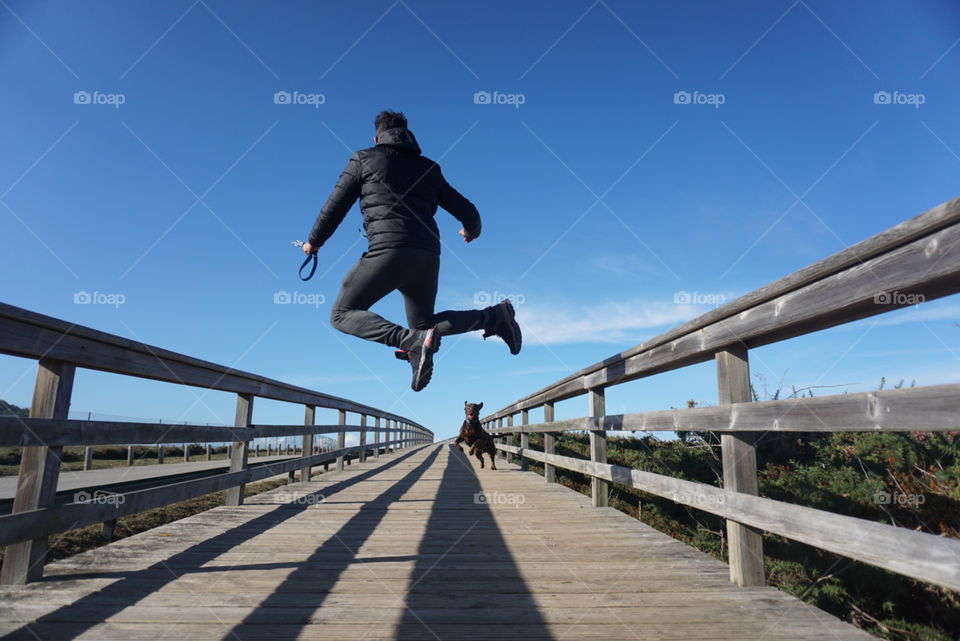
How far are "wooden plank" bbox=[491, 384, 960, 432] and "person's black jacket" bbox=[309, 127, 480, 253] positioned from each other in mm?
1862

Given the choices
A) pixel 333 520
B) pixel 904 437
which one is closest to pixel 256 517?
pixel 333 520

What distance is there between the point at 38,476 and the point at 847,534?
3.10 meters

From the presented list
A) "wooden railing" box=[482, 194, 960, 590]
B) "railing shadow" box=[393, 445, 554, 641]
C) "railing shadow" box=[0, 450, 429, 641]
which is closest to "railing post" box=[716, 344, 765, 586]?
"wooden railing" box=[482, 194, 960, 590]

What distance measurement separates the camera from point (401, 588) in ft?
8.24

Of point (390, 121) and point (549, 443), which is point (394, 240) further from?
point (549, 443)

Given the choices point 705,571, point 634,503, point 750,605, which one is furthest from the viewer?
point 634,503

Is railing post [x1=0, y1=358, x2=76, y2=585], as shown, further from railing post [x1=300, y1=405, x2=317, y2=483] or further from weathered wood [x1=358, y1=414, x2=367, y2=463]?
weathered wood [x1=358, y1=414, x2=367, y2=463]

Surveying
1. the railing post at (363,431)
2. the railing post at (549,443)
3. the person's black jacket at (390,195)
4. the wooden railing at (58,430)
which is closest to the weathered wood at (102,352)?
the wooden railing at (58,430)

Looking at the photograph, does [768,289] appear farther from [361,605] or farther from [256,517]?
[256,517]

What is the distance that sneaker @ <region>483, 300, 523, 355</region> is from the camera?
404 centimetres

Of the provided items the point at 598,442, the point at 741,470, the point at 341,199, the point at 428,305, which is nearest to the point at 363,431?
the point at 598,442

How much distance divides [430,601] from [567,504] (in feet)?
10.1

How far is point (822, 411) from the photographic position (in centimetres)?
184

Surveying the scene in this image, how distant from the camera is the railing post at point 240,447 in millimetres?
4773
